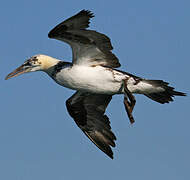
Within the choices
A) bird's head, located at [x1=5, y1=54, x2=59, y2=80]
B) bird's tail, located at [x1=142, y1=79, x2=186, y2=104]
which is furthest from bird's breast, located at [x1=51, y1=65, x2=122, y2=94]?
bird's tail, located at [x1=142, y1=79, x2=186, y2=104]

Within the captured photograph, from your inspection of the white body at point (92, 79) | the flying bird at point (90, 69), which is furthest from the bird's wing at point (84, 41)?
the white body at point (92, 79)

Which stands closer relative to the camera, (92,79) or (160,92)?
(92,79)

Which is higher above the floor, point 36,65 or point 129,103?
point 36,65

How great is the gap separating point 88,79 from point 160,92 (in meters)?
2.06

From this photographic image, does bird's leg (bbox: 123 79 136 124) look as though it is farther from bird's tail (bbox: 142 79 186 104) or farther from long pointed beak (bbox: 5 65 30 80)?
long pointed beak (bbox: 5 65 30 80)

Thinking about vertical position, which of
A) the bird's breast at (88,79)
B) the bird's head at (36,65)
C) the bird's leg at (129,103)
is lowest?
the bird's leg at (129,103)

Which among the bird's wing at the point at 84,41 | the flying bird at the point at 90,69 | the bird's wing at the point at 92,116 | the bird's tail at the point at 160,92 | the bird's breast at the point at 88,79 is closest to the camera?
the bird's wing at the point at 84,41

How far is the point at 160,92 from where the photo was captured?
13.9m

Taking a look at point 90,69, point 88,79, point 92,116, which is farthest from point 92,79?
point 92,116

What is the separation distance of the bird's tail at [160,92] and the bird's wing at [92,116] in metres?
1.50

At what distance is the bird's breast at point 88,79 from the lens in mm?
13008

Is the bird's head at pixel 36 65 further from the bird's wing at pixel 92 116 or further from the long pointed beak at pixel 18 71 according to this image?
the bird's wing at pixel 92 116

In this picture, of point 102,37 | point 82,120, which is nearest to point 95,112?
point 82,120

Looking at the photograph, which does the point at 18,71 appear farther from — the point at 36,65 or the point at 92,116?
the point at 92,116
